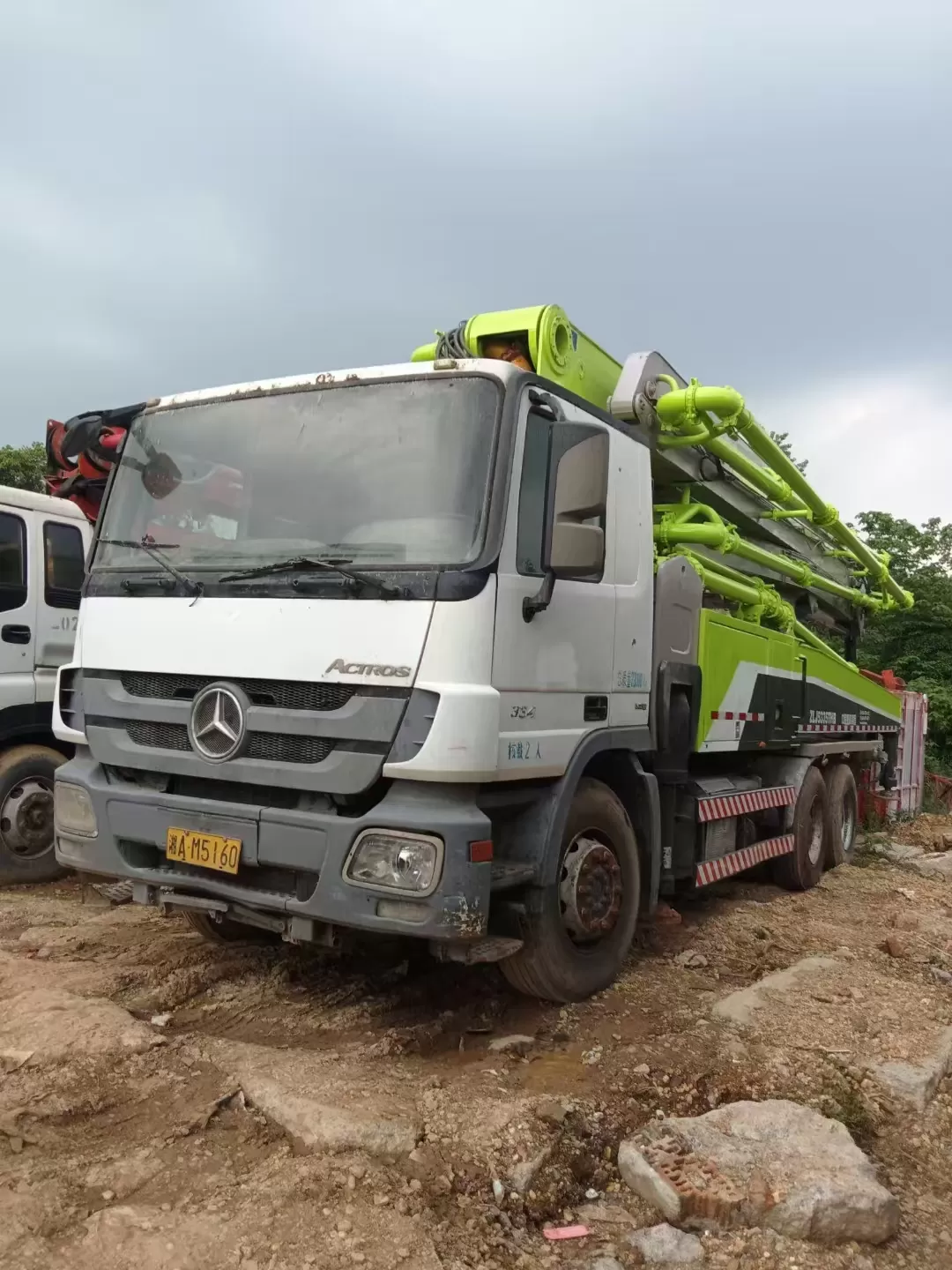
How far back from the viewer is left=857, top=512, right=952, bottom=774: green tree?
16.3m

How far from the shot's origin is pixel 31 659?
6168mm

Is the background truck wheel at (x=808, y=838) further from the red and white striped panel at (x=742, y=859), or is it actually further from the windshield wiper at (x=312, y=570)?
the windshield wiper at (x=312, y=570)

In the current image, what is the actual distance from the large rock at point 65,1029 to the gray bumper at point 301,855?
1.56 feet

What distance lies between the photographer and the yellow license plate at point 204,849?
3529 mm

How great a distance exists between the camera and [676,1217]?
2672mm

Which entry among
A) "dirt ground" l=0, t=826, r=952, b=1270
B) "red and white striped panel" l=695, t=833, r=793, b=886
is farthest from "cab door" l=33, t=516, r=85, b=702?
"red and white striped panel" l=695, t=833, r=793, b=886

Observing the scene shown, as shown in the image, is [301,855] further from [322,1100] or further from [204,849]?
[322,1100]

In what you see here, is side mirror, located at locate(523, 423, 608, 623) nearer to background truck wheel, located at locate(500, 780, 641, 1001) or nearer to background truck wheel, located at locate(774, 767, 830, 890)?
background truck wheel, located at locate(500, 780, 641, 1001)

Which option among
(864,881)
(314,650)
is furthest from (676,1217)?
(864,881)

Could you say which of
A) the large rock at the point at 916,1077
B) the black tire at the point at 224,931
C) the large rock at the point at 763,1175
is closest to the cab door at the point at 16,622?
the black tire at the point at 224,931

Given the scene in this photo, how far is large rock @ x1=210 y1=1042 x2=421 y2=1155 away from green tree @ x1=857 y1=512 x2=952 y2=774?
14.8m

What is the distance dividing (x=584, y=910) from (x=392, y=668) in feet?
4.74

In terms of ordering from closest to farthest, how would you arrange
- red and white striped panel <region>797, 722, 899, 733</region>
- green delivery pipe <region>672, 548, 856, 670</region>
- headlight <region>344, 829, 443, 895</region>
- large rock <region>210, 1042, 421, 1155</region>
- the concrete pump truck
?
1. large rock <region>210, 1042, 421, 1155</region>
2. headlight <region>344, 829, 443, 895</region>
3. the concrete pump truck
4. green delivery pipe <region>672, 548, 856, 670</region>
5. red and white striped panel <region>797, 722, 899, 733</region>

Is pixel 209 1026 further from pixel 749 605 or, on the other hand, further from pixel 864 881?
pixel 864 881
